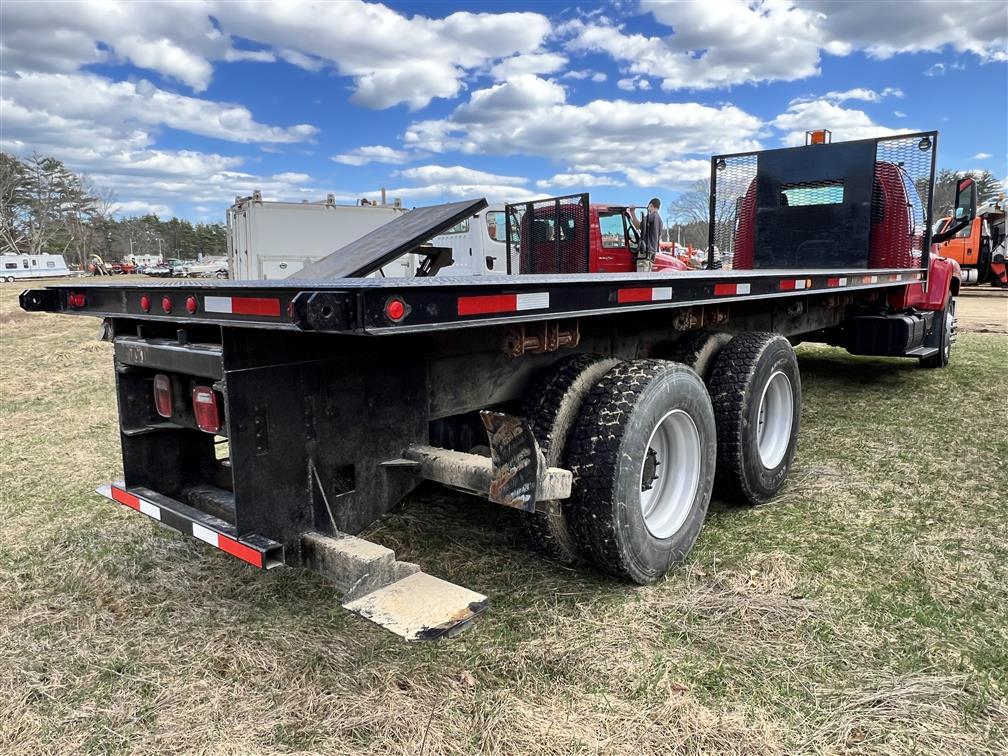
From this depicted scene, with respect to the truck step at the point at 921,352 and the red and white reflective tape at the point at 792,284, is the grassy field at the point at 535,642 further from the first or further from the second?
the truck step at the point at 921,352

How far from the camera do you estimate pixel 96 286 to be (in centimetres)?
305

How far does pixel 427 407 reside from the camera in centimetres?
278

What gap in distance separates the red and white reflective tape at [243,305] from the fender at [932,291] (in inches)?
254

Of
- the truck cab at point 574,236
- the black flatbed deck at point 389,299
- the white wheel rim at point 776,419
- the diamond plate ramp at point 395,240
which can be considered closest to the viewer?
the black flatbed deck at point 389,299

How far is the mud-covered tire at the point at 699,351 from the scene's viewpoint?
388cm

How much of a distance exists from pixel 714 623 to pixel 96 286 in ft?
9.46

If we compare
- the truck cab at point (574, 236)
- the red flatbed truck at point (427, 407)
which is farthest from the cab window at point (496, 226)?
the red flatbed truck at point (427, 407)

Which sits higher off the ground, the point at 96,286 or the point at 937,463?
the point at 96,286

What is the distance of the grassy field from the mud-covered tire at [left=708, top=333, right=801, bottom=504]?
0.19m

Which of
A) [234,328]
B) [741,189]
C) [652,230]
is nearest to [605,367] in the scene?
[234,328]

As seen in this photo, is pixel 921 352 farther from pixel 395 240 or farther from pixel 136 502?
pixel 136 502

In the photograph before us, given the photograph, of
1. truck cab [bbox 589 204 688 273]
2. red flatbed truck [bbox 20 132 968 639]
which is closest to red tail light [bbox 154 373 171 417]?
red flatbed truck [bbox 20 132 968 639]

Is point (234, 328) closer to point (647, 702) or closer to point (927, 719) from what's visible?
point (647, 702)

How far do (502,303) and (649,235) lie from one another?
33.5 feet
